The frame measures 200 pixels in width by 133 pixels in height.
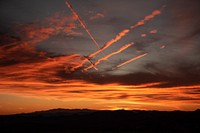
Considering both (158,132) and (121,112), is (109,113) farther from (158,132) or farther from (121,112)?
(158,132)

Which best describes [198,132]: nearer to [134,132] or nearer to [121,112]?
[134,132]

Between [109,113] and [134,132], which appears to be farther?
[109,113]

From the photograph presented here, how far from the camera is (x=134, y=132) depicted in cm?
5122

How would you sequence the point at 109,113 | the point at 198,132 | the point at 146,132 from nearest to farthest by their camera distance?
the point at 198,132 → the point at 146,132 → the point at 109,113

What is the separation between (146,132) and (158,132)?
2.47m

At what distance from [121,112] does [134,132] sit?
9609 centimetres

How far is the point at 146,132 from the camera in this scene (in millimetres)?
50906

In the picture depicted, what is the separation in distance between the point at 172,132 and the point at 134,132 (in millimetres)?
7776

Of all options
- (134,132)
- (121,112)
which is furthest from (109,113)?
(134,132)

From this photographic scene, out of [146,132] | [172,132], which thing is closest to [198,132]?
[172,132]

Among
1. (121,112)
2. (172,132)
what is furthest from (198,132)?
(121,112)

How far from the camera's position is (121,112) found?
5753 inches

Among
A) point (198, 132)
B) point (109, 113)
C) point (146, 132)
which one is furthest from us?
point (109, 113)

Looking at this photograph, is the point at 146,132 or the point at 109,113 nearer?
the point at 146,132
